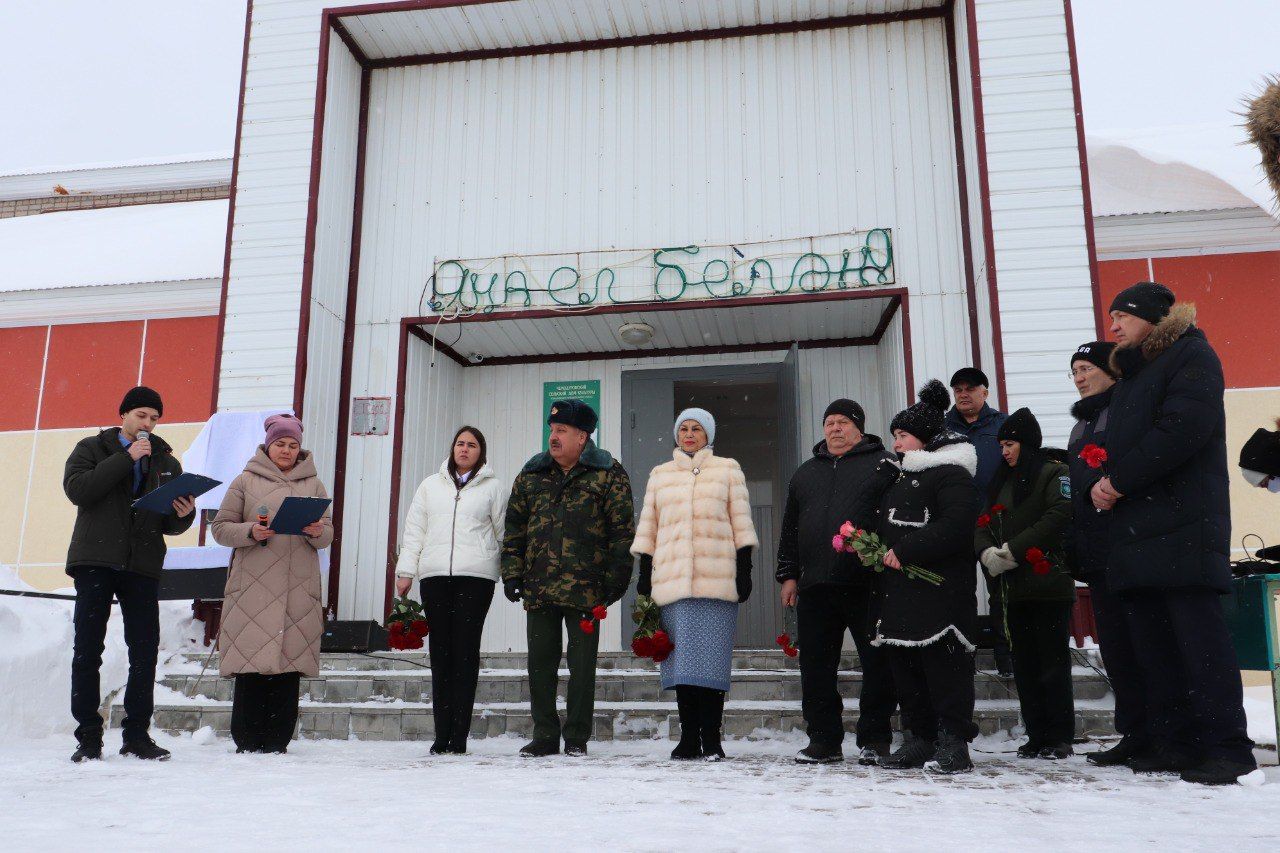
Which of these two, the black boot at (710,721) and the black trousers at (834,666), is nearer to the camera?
the black trousers at (834,666)

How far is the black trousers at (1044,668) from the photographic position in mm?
4391

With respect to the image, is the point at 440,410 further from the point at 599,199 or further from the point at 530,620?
the point at 530,620

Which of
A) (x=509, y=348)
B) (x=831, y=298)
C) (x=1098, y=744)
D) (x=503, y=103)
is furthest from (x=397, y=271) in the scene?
(x=1098, y=744)

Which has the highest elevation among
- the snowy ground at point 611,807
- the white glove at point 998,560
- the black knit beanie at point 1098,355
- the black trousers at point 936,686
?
the black knit beanie at point 1098,355

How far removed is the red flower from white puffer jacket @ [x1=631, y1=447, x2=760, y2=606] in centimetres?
146

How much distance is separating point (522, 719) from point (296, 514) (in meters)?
1.67

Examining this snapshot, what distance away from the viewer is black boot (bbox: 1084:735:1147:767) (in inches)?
156

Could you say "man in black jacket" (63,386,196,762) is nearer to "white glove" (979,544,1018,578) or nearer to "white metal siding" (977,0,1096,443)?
"white glove" (979,544,1018,578)

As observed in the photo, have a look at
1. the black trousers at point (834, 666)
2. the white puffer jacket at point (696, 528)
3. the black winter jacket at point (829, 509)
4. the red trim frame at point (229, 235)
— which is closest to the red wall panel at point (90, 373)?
the red trim frame at point (229, 235)

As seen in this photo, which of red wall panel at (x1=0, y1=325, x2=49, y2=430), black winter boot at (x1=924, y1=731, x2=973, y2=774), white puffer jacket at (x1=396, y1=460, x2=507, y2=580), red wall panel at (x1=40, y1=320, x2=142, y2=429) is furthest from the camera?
red wall panel at (x1=0, y1=325, x2=49, y2=430)

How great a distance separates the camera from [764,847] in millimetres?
2367

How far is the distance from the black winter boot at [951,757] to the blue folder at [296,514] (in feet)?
9.46

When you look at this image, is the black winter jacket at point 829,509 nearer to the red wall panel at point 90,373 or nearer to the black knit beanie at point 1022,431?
the black knit beanie at point 1022,431

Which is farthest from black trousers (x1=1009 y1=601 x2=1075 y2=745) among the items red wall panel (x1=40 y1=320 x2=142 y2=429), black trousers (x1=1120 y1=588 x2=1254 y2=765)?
red wall panel (x1=40 y1=320 x2=142 y2=429)
